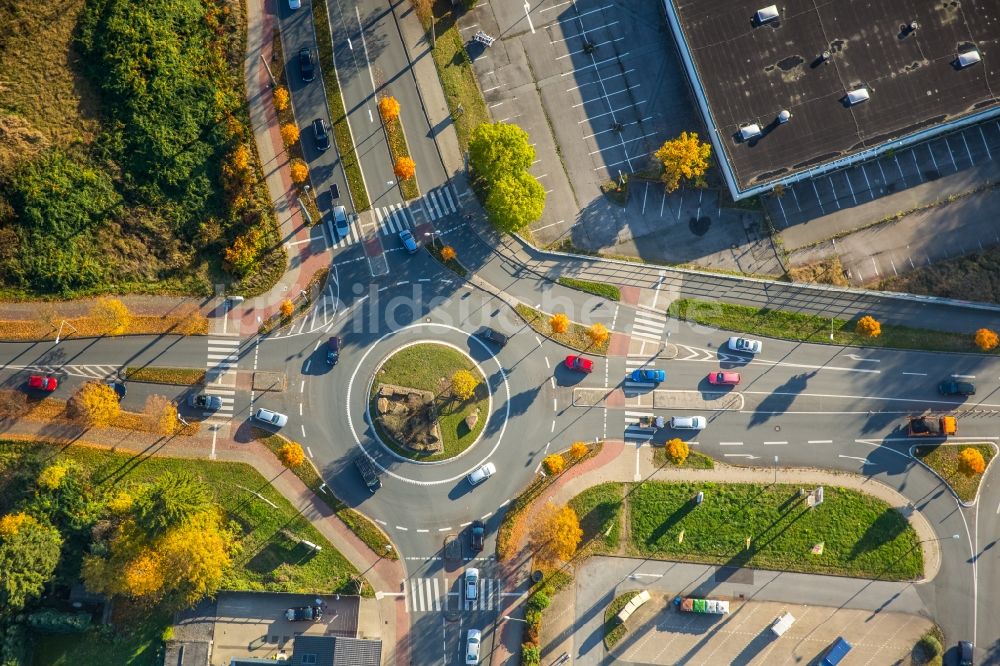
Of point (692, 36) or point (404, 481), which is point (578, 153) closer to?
point (692, 36)

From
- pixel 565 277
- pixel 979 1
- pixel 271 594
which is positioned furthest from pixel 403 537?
pixel 979 1

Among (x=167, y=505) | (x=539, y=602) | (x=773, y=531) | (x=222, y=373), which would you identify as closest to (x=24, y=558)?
(x=167, y=505)

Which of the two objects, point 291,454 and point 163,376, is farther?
point 163,376

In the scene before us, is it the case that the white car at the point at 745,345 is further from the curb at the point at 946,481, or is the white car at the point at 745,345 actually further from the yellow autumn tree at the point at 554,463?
the yellow autumn tree at the point at 554,463

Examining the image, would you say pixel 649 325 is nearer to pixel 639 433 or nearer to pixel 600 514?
pixel 639 433

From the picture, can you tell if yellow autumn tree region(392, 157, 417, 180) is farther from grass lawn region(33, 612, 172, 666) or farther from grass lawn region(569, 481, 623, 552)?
grass lawn region(33, 612, 172, 666)

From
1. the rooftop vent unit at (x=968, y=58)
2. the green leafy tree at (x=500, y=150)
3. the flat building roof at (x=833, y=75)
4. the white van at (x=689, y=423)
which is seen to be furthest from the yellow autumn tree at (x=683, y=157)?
the rooftop vent unit at (x=968, y=58)
